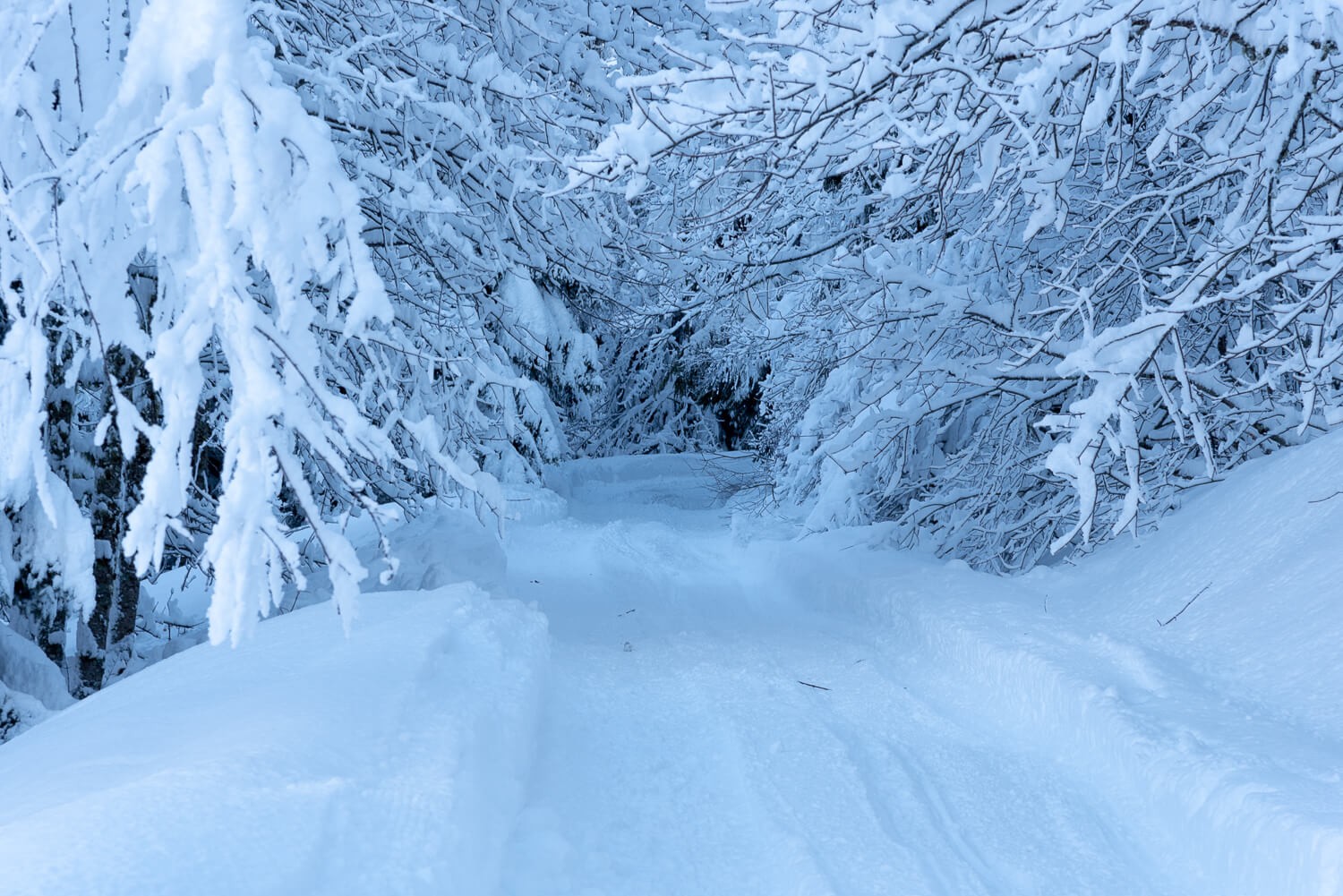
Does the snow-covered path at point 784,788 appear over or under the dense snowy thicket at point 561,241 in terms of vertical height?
under

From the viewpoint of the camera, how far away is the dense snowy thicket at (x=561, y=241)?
2.63 metres

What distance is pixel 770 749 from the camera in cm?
435

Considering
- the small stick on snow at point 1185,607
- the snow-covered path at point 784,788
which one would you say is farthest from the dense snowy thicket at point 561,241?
the snow-covered path at point 784,788

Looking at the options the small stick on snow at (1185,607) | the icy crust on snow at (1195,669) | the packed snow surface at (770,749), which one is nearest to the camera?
the packed snow surface at (770,749)

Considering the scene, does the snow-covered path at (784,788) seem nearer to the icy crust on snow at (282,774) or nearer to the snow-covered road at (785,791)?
the snow-covered road at (785,791)

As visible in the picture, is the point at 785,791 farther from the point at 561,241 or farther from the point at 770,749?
the point at 561,241

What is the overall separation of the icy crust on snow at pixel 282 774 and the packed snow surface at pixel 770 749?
0.04 feet

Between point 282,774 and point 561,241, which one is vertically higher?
point 561,241

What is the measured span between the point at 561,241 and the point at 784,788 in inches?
139

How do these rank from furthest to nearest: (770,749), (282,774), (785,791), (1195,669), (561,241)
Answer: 1. (561,241)
2. (1195,669)
3. (770,749)
4. (785,791)
5. (282,774)

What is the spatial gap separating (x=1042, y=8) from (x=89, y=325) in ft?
11.7

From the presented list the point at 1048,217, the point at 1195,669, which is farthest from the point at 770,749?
the point at 1048,217

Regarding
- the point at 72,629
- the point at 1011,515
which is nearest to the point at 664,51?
the point at 1011,515

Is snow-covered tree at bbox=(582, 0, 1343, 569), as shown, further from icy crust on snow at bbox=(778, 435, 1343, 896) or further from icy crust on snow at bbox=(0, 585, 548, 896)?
icy crust on snow at bbox=(0, 585, 548, 896)
